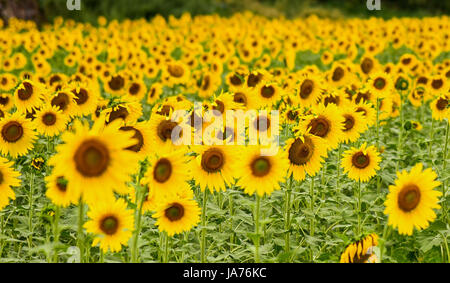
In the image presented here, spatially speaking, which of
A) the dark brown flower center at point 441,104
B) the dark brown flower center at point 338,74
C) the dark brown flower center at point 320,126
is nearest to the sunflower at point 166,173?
the dark brown flower center at point 320,126

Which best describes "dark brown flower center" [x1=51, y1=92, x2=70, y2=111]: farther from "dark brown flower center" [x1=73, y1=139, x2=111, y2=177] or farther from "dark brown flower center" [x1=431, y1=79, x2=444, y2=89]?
"dark brown flower center" [x1=431, y1=79, x2=444, y2=89]

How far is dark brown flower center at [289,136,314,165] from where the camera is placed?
12.0 feet

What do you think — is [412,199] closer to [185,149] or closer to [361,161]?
[185,149]

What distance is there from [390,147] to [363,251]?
162 inches

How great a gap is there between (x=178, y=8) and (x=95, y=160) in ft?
61.9

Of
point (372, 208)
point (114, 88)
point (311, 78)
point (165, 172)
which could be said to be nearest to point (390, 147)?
point (311, 78)

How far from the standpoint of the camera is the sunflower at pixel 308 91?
5.35m

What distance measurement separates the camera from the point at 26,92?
4949mm

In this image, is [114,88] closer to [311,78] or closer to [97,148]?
[311,78]

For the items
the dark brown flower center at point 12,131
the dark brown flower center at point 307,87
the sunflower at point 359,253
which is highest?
the dark brown flower center at point 307,87

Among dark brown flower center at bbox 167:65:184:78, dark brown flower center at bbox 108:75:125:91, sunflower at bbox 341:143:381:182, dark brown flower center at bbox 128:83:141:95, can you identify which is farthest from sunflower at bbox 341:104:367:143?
dark brown flower center at bbox 167:65:184:78

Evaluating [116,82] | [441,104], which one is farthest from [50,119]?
[441,104]

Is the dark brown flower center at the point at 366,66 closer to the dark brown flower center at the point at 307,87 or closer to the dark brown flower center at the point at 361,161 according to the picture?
the dark brown flower center at the point at 307,87

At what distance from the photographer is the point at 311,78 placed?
5.39 m
